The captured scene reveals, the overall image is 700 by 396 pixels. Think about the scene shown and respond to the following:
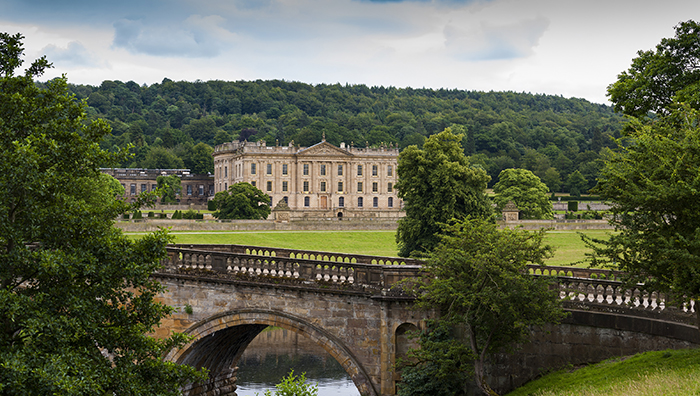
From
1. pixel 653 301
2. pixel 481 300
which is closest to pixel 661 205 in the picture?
pixel 653 301

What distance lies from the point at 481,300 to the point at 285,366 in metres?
18.9

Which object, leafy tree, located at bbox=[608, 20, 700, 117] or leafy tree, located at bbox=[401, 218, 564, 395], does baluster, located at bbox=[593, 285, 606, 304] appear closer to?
leafy tree, located at bbox=[401, 218, 564, 395]

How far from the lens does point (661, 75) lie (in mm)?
24781

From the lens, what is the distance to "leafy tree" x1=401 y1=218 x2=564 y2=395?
16219 mm

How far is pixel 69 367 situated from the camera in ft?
39.4

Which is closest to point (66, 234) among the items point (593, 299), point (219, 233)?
point (593, 299)

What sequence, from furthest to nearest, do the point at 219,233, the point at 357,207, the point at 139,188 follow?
the point at 139,188
the point at 357,207
the point at 219,233

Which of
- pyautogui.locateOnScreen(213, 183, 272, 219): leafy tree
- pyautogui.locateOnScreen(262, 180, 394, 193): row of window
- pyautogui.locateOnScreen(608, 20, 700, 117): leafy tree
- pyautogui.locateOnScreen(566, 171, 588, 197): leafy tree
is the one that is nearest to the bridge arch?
pyautogui.locateOnScreen(608, 20, 700, 117): leafy tree

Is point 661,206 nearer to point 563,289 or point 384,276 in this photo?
point 563,289

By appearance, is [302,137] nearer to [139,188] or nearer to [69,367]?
[139,188]

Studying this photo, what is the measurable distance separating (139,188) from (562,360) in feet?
419

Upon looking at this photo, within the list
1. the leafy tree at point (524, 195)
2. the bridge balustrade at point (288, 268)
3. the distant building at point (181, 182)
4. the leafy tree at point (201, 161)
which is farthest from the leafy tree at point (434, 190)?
the leafy tree at point (201, 161)

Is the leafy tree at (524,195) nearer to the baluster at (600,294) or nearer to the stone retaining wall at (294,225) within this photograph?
the stone retaining wall at (294,225)

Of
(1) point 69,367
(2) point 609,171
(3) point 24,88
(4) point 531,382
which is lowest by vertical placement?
(4) point 531,382
